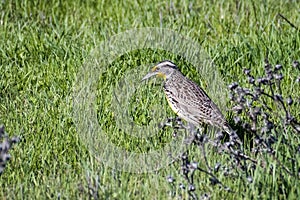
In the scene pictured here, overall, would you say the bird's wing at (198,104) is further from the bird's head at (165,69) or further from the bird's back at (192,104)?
the bird's head at (165,69)

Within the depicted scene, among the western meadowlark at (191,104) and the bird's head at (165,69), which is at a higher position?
the bird's head at (165,69)

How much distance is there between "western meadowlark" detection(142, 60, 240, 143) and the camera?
19.0 feet

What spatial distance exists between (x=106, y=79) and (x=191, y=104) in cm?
122

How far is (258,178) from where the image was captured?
4.43 m

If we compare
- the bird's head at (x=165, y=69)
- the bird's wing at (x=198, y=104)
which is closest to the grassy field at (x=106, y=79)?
the bird's head at (x=165, y=69)

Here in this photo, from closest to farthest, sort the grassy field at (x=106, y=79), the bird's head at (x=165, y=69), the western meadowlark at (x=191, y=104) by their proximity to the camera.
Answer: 1. the grassy field at (x=106, y=79)
2. the western meadowlark at (x=191, y=104)
3. the bird's head at (x=165, y=69)

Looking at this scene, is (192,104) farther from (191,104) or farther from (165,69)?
(165,69)

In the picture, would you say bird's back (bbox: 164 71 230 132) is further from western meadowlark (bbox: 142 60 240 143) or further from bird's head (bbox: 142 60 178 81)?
bird's head (bbox: 142 60 178 81)

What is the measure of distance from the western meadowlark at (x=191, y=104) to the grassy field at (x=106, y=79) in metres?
0.27

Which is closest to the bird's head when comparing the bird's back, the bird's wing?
the bird's back

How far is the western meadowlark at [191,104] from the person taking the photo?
578 centimetres

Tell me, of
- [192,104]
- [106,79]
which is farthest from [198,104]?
[106,79]

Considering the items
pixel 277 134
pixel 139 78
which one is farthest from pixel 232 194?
pixel 139 78

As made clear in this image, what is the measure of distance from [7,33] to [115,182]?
382cm
